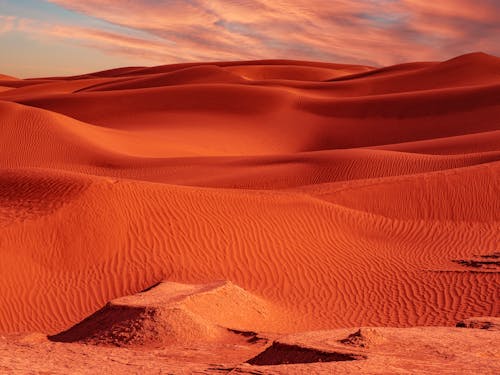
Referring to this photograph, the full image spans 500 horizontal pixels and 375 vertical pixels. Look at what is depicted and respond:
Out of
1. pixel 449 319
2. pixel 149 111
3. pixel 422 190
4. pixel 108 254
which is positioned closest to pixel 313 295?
pixel 449 319

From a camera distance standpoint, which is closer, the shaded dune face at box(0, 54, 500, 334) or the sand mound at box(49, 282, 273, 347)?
the sand mound at box(49, 282, 273, 347)

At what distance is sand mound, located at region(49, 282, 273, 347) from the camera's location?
9.48m

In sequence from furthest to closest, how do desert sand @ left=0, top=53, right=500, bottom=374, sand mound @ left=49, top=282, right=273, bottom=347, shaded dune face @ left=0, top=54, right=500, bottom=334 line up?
1. shaded dune face @ left=0, top=54, right=500, bottom=334
2. sand mound @ left=49, top=282, right=273, bottom=347
3. desert sand @ left=0, top=53, right=500, bottom=374

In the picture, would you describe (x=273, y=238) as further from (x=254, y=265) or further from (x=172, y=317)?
(x=172, y=317)

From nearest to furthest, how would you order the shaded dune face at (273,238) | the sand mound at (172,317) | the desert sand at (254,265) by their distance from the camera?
the desert sand at (254,265) < the sand mound at (172,317) < the shaded dune face at (273,238)

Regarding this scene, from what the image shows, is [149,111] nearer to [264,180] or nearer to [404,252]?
[264,180]

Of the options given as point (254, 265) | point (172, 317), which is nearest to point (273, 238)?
point (254, 265)

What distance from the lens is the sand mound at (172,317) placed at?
9477 millimetres

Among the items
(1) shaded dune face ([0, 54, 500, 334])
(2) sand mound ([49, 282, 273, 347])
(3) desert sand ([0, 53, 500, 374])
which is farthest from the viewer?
(1) shaded dune face ([0, 54, 500, 334])

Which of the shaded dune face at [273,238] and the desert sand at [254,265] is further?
the shaded dune face at [273,238]

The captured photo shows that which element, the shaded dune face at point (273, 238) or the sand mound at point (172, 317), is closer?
the sand mound at point (172, 317)

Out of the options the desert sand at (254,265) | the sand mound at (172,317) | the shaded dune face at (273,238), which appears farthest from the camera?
the shaded dune face at (273,238)

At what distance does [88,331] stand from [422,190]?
11.3m

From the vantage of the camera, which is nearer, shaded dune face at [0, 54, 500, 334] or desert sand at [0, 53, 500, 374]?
desert sand at [0, 53, 500, 374]
